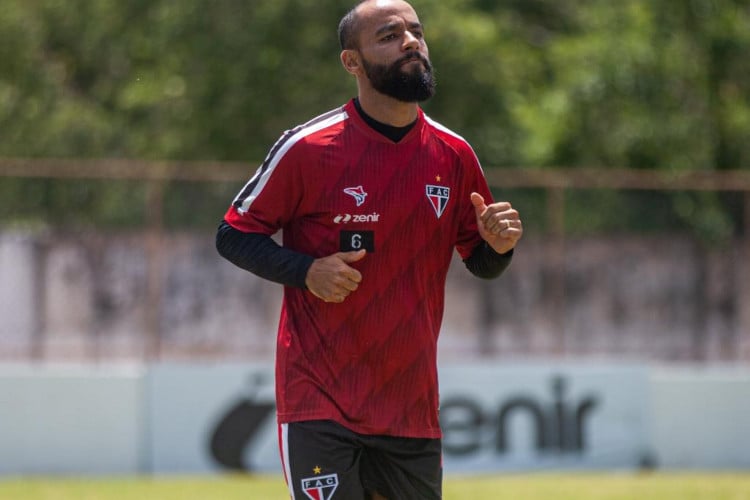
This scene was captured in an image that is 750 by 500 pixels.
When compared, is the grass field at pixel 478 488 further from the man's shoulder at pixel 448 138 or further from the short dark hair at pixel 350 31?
the short dark hair at pixel 350 31

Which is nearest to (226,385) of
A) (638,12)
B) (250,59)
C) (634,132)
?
(250,59)

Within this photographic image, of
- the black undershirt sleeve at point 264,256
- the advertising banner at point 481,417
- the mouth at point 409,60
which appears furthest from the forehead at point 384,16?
the advertising banner at point 481,417

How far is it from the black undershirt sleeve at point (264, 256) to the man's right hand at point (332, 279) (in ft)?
0.11

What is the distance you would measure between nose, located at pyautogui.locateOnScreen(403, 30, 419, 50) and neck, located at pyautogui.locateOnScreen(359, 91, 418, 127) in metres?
0.19

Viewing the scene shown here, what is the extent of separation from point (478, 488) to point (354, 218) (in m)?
6.80

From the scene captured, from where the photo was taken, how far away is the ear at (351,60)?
475 centimetres

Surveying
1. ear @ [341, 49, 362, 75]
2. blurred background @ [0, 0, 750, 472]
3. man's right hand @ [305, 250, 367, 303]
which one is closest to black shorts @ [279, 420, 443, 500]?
man's right hand @ [305, 250, 367, 303]

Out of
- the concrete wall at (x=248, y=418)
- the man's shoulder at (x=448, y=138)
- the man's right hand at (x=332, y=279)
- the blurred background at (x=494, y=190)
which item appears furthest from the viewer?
the blurred background at (x=494, y=190)

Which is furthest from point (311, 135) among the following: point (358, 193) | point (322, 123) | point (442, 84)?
point (442, 84)

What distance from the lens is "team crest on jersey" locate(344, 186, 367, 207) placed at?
4.67m

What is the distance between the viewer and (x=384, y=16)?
467 cm

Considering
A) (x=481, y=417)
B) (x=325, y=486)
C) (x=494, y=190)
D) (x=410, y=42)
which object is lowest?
(x=481, y=417)

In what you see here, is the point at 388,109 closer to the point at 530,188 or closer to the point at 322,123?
the point at 322,123

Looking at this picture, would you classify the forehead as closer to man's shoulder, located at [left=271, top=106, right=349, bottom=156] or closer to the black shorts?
man's shoulder, located at [left=271, top=106, right=349, bottom=156]
